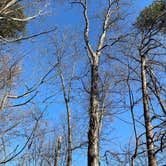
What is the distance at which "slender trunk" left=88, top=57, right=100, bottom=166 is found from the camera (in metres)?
9.40

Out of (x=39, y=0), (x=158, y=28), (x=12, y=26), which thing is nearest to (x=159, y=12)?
(x=158, y=28)

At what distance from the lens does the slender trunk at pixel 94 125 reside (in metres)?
9.40

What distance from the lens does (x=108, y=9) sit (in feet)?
40.7

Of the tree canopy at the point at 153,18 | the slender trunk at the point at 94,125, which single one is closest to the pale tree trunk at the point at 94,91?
the slender trunk at the point at 94,125

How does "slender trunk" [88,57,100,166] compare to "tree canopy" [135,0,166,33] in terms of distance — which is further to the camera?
"tree canopy" [135,0,166,33]

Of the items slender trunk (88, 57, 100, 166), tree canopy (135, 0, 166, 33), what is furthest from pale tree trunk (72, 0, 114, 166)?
tree canopy (135, 0, 166, 33)

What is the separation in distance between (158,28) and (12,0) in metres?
8.16

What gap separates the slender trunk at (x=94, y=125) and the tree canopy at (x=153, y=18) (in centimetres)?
198

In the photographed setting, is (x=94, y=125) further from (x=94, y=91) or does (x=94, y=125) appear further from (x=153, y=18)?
(x=153, y=18)

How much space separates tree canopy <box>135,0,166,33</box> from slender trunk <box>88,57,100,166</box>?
6.50 ft

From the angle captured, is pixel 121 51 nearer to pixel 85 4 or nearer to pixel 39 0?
pixel 85 4

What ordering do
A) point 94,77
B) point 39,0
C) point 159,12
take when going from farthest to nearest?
point 159,12
point 94,77
point 39,0

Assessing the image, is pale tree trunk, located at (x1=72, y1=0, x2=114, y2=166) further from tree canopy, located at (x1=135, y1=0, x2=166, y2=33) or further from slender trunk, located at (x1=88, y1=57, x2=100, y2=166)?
tree canopy, located at (x1=135, y1=0, x2=166, y2=33)

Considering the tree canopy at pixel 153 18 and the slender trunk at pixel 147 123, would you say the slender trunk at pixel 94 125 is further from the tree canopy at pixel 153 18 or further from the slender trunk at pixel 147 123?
the tree canopy at pixel 153 18
